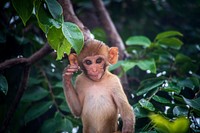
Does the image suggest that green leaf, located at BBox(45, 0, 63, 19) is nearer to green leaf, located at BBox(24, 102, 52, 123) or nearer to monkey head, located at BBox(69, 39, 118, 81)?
monkey head, located at BBox(69, 39, 118, 81)

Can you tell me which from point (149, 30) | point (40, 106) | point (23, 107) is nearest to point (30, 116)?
point (40, 106)

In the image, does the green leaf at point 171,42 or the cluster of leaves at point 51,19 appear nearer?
the cluster of leaves at point 51,19

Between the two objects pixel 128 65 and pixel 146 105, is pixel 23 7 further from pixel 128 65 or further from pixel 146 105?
pixel 128 65

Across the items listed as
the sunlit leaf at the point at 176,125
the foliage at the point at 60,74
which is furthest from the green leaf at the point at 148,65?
the sunlit leaf at the point at 176,125

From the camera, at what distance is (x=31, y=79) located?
429cm

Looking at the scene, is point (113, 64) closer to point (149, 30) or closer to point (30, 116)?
point (30, 116)

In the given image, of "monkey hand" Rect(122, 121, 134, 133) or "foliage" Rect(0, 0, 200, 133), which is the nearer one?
"foliage" Rect(0, 0, 200, 133)

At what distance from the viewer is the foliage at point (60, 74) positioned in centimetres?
266

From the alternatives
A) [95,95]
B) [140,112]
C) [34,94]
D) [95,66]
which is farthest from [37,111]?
[140,112]

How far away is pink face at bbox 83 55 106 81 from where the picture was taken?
3.53 meters

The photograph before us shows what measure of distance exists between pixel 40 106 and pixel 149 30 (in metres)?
3.19

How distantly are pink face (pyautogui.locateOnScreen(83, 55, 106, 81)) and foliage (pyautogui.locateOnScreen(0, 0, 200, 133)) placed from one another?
0.47 m

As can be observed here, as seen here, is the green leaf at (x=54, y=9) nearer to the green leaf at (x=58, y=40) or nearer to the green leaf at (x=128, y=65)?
the green leaf at (x=58, y=40)

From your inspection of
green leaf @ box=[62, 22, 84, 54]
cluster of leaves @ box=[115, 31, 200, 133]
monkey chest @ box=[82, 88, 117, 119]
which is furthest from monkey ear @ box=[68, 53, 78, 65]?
green leaf @ box=[62, 22, 84, 54]
